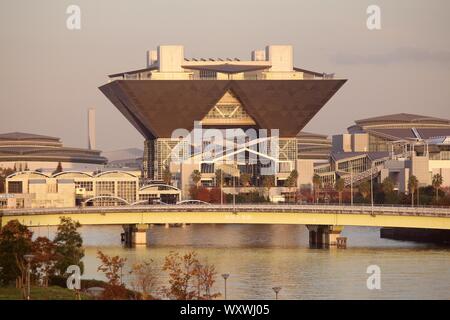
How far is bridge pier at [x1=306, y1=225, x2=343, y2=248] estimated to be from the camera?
312 feet

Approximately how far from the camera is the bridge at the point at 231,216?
93.7m

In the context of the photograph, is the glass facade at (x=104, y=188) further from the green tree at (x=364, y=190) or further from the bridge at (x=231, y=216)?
the bridge at (x=231, y=216)

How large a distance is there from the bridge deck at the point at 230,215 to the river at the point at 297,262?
1641mm

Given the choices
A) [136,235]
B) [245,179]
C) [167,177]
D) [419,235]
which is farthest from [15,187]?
[419,235]

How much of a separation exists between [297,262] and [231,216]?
17.0 meters

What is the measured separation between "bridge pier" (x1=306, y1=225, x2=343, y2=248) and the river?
0.78m

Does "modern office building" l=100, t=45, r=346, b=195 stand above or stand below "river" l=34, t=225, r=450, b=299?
above

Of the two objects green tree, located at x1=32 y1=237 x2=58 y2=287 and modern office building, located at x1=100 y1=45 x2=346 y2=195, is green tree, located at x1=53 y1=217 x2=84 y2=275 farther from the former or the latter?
modern office building, located at x1=100 y1=45 x2=346 y2=195

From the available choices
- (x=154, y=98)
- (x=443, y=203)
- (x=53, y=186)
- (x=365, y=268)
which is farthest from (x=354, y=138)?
(x=365, y=268)

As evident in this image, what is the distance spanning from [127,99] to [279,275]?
94.3 metres

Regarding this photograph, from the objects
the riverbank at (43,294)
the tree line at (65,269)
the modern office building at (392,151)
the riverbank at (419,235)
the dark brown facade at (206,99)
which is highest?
the dark brown facade at (206,99)

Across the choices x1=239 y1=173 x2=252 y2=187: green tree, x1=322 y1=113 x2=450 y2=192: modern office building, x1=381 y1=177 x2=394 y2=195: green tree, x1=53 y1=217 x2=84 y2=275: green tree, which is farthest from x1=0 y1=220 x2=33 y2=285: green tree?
x1=239 y1=173 x2=252 y2=187: green tree

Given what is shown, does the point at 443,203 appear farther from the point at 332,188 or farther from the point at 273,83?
the point at 273,83

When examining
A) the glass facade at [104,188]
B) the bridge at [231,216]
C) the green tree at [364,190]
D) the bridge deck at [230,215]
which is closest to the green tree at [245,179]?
the glass facade at [104,188]
